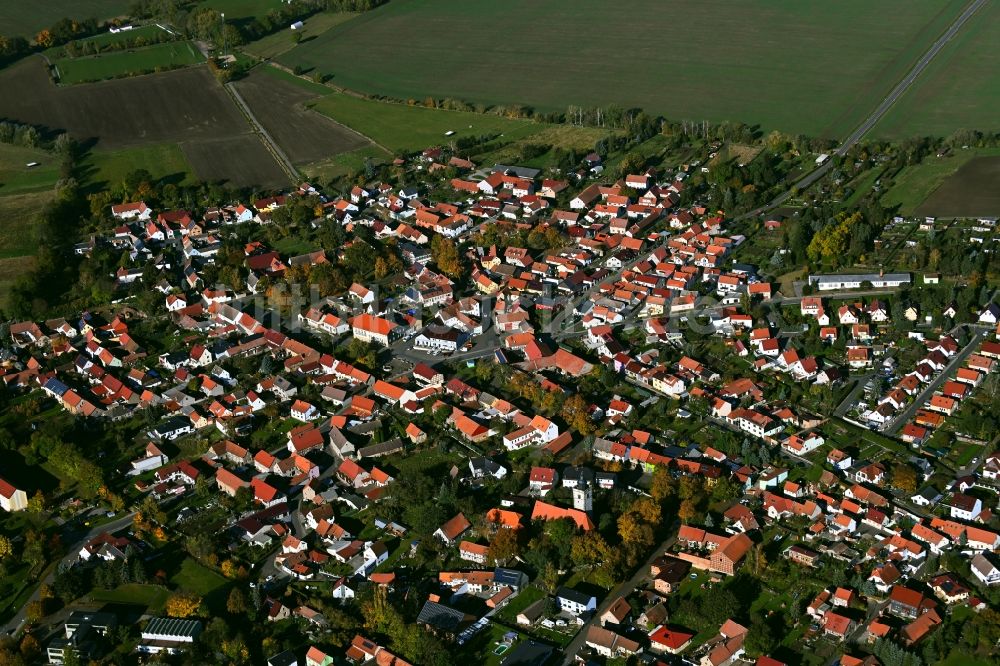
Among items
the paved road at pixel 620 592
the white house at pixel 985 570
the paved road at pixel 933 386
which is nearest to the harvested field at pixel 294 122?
the paved road at pixel 933 386

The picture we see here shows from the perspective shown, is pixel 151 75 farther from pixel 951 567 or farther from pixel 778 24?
pixel 951 567

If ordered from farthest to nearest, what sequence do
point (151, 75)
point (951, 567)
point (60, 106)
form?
point (151, 75)
point (60, 106)
point (951, 567)

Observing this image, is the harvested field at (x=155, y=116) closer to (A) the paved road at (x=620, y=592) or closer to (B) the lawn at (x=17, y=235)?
(B) the lawn at (x=17, y=235)

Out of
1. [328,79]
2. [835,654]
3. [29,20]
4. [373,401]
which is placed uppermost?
[29,20]

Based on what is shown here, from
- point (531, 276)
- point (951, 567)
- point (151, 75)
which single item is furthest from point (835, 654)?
point (151, 75)

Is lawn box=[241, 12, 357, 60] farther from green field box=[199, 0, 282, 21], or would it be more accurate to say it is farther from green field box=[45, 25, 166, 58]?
green field box=[45, 25, 166, 58]

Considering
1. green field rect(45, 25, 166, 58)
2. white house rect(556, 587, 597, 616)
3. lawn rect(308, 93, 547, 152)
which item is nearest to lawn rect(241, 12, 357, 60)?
green field rect(45, 25, 166, 58)
